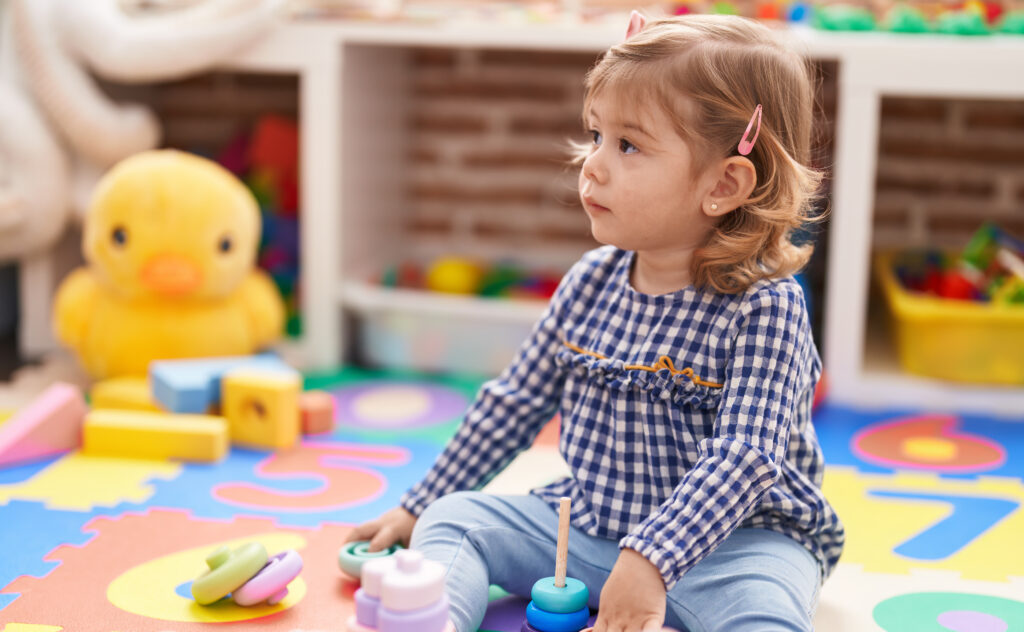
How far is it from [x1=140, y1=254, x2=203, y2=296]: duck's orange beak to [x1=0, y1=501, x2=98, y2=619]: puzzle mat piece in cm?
41

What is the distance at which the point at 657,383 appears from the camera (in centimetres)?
96

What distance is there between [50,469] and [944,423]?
115cm

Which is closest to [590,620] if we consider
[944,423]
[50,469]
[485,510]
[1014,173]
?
[485,510]

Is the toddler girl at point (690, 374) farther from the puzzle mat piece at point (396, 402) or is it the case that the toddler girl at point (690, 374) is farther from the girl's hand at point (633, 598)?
the puzzle mat piece at point (396, 402)

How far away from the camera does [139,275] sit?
1.60 m

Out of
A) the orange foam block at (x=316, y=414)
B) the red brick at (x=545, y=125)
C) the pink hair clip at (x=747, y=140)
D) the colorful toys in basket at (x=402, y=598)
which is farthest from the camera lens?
the red brick at (x=545, y=125)

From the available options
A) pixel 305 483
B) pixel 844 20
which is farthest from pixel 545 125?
pixel 305 483

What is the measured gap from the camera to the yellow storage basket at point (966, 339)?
1640 mm

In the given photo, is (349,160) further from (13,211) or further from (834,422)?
(834,422)

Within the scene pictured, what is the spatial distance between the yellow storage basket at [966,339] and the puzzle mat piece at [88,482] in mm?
1031

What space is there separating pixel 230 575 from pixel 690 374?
1.37ft

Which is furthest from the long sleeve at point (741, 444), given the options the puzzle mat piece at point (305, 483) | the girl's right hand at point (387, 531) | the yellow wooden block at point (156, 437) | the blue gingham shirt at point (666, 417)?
the yellow wooden block at point (156, 437)

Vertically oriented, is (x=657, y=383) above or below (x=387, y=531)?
above

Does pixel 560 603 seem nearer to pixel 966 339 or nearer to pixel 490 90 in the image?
pixel 966 339
